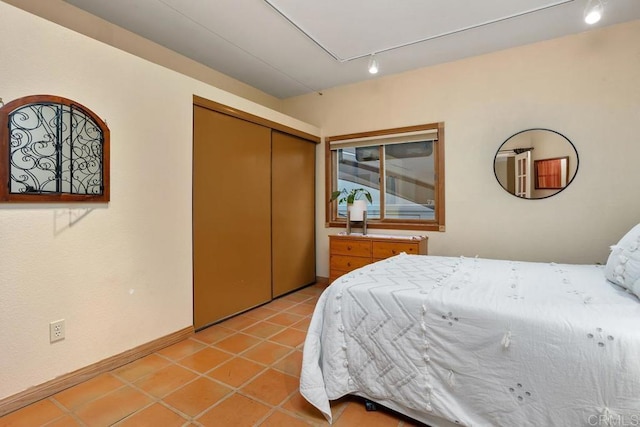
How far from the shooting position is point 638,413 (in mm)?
1061

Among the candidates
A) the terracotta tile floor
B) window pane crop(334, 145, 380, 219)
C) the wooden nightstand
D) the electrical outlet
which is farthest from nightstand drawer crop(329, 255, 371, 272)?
the electrical outlet

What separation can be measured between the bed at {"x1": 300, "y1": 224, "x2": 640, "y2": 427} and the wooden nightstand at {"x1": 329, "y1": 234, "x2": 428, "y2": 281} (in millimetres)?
1275

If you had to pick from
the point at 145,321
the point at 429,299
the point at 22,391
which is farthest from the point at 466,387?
the point at 22,391

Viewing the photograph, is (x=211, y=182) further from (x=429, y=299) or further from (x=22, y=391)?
(x=429, y=299)

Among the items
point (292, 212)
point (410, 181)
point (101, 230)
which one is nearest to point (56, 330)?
point (101, 230)

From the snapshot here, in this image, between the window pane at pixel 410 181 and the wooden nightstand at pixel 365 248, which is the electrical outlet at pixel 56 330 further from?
the window pane at pixel 410 181

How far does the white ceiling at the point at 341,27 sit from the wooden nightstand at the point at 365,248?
6.47ft

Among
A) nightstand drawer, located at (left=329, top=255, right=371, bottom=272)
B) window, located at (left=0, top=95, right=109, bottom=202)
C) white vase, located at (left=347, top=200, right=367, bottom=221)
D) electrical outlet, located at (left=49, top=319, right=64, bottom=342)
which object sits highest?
window, located at (left=0, top=95, right=109, bottom=202)

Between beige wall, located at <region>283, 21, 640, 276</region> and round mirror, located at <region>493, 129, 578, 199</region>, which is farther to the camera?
round mirror, located at <region>493, 129, 578, 199</region>

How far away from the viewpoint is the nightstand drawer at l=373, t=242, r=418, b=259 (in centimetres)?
325

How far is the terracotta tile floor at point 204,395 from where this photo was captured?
160cm

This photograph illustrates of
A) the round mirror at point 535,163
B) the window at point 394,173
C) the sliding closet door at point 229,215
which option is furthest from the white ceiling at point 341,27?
the round mirror at point 535,163

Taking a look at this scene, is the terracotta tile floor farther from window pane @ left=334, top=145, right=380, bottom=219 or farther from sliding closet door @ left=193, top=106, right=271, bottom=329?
window pane @ left=334, top=145, right=380, bottom=219

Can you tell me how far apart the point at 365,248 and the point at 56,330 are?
108 inches
